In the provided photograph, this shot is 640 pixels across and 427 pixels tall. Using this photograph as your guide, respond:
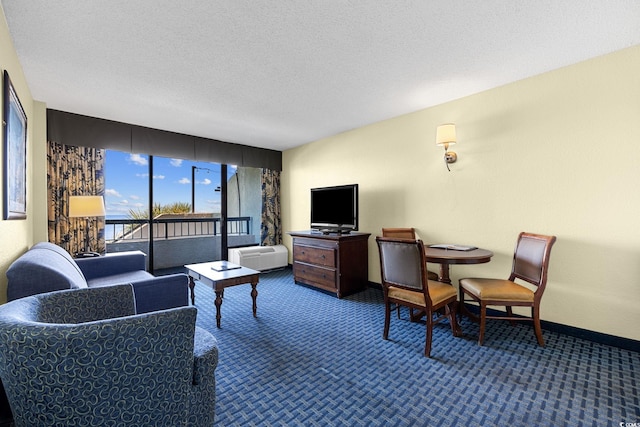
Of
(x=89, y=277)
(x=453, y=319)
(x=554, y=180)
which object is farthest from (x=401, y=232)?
(x=89, y=277)

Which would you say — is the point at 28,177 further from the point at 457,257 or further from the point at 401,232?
the point at 457,257

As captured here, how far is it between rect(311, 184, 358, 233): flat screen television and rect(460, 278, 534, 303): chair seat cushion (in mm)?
1740

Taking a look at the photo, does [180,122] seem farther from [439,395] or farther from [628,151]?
[628,151]

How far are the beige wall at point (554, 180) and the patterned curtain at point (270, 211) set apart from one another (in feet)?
9.13

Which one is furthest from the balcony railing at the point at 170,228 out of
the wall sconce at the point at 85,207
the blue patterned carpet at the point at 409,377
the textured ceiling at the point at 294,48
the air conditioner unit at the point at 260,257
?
the blue patterned carpet at the point at 409,377

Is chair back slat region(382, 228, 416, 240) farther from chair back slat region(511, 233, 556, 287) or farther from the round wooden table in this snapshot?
chair back slat region(511, 233, 556, 287)

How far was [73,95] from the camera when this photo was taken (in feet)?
10.1

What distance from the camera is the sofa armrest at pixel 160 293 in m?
2.29

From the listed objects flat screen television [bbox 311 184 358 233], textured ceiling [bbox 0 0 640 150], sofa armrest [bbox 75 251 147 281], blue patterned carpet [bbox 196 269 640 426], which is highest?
textured ceiling [bbox 0 0 640 150]

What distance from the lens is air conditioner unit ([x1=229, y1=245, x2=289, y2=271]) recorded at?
16.2ft

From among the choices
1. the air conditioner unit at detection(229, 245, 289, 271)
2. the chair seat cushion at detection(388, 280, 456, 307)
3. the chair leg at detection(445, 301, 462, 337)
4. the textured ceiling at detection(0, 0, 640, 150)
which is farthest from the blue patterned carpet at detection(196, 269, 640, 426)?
the textured ceiling at detection(0, 0, 640, 150)

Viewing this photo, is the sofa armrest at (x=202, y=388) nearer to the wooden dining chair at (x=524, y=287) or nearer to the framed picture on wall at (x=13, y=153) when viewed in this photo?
the framed picture on wall at (x=13, y=153)

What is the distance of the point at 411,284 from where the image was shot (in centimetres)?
235

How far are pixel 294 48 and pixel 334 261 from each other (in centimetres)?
256
